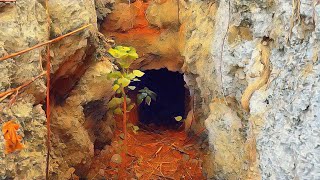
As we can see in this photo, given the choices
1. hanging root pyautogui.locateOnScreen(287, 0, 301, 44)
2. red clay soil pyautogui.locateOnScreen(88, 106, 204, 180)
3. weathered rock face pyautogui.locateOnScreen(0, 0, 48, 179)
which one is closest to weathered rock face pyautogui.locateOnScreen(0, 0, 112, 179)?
weathered rock face pyautogui.locateOnScreen(0, 0, 48, 179)

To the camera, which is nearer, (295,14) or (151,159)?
(295,14)

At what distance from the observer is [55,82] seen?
313cm

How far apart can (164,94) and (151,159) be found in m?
2.70

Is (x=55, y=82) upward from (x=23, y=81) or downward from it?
downward

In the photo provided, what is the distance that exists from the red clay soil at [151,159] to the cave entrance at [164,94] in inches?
58.9

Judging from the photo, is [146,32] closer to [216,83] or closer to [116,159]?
[116,159]

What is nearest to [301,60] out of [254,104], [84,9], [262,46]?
[254,104]

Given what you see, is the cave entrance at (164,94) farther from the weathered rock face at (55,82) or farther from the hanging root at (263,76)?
the hanging root at (263,76)

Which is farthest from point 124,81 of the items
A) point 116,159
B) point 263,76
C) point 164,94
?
point 164,94

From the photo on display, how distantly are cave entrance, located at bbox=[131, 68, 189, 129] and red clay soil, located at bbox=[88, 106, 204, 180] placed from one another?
4.91ft

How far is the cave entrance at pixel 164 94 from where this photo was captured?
251 inches

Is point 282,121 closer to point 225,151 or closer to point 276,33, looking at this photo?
point 276,33

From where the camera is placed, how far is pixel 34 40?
2.45 metres

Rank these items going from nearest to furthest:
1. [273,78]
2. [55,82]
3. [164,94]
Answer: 1. [273,78]
2. [55,82]
3. [164,94]
